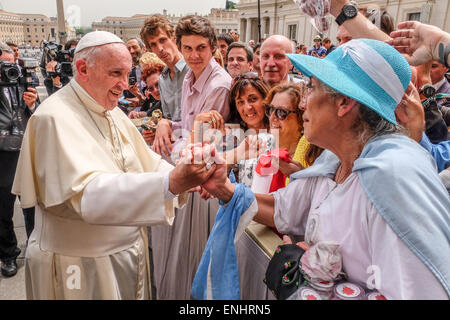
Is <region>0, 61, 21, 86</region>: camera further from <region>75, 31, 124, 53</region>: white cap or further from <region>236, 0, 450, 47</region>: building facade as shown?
<region>236, 0, 450, 47</region>: building facade

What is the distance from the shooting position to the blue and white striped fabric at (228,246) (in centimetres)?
174

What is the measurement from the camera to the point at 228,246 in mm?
1744

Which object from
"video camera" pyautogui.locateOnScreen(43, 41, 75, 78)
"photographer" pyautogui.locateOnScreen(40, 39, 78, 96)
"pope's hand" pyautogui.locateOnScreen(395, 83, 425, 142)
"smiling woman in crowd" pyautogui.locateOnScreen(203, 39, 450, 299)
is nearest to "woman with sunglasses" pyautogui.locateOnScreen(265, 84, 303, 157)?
"smiling woman in crowd" pyautogui.locateOnScreen(203, 39, 450, 299)

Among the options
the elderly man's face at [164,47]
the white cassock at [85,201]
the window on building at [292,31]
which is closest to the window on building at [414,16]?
the window on building at [292,31]

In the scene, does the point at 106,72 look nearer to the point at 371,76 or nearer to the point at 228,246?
the point at 228,246

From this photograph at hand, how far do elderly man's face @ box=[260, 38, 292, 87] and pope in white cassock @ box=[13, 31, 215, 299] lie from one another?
1.52 metres

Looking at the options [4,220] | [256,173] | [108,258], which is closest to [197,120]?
[256,173]

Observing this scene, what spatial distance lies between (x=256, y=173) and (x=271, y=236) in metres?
0.50

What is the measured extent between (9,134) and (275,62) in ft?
9.03

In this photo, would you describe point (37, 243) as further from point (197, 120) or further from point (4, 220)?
point (4, 220)

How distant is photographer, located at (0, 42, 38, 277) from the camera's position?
314 centimetres

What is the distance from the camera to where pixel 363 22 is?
2.11m

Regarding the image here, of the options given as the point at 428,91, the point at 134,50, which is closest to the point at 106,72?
the point at 428,91
